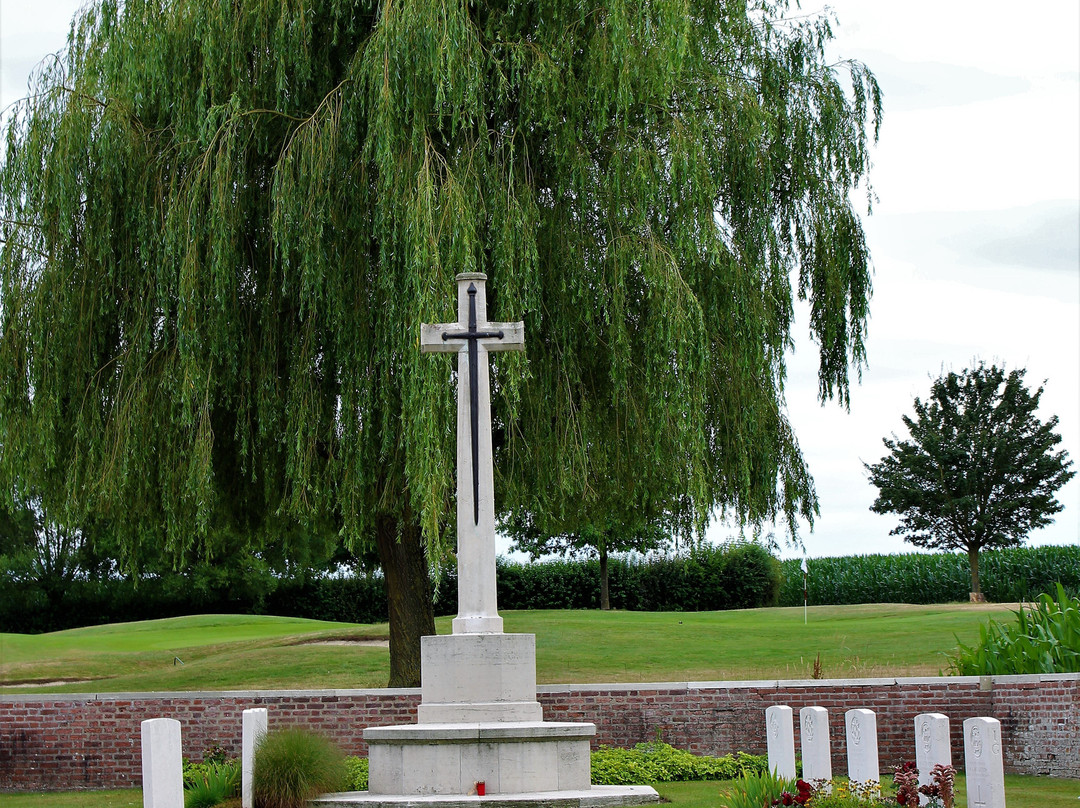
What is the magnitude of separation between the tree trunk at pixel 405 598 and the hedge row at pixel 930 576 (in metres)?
24.7

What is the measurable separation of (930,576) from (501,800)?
30.8 m

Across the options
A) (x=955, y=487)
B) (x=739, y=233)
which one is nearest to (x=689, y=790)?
(x=739, y=233)

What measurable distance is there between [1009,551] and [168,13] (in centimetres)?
3192

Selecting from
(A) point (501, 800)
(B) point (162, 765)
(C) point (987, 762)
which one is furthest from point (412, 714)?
(C) point (987, 762)

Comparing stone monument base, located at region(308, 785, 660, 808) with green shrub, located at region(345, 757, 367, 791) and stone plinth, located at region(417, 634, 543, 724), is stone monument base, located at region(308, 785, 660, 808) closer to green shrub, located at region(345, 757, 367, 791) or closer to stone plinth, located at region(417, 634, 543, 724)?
green shrub, located at region(345, 757, 367, 791)

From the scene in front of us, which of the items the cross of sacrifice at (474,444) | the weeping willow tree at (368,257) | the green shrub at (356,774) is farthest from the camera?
the weeping willow tree at (368,257)

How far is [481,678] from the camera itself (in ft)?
28.9

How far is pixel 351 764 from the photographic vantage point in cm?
1016

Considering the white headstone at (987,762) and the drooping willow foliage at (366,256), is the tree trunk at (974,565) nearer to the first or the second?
the drooping willow foliage at (366,256)

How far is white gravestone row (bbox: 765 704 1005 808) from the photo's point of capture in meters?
6.92

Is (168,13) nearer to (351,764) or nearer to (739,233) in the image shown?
(739,233)

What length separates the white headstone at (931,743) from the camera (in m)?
7.18

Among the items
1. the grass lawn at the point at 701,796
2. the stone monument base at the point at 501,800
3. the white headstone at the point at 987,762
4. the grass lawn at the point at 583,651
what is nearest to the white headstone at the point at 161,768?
the stone monument base at the point at 501,800

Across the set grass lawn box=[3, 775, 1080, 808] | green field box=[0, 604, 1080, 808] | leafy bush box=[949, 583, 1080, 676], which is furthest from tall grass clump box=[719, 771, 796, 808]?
leafy bush box=[949, 583, 1080, 676]
